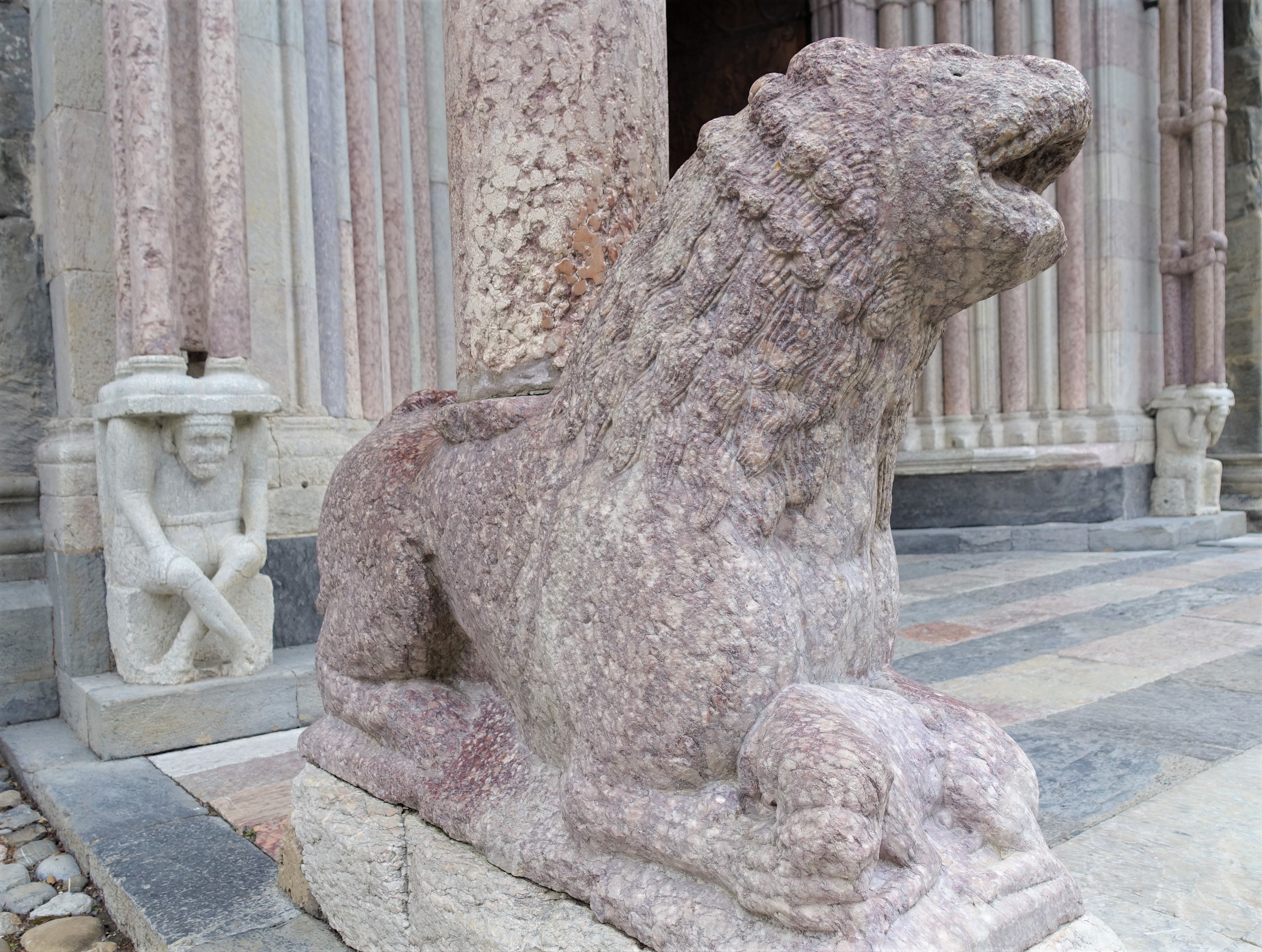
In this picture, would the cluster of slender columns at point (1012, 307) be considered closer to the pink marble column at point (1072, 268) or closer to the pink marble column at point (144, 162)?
the pink marble column at point (1072, 268)

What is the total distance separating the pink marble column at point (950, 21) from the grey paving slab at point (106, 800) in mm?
6862

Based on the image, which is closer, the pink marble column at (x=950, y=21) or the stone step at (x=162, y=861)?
the stone step at (x=162, y=861)

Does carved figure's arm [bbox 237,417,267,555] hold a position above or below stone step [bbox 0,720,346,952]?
above

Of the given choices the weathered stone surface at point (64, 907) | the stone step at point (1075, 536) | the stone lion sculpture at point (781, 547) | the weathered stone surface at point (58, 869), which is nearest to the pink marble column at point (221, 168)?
the weathered stone surface at point (58, 869)

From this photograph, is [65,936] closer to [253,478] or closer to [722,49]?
[253,478]

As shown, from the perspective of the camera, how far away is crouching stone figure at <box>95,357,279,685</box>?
3148mm

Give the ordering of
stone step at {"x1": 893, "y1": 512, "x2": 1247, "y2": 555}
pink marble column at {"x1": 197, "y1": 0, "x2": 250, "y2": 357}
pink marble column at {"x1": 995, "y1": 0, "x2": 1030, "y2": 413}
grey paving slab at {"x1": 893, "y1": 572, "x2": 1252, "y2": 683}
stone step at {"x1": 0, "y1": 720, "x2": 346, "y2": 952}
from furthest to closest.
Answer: pink marble column at {"x1": 995, "y1": 0, "x2": 1030, "y2": 413}, stone step at {"x1": 893, "y1": 512, "x2": 1247, "y2": 555}, grey paving slab at {"x1": 893, "y1": 572, "x2": 1252, "y2": 683}, pink marble column at {"x1": 197, "y1": 0, "x2": 250, "y2": 357}, stone step at {"x1": 0, "y1": 720, "x2": 346, "y2": 952}

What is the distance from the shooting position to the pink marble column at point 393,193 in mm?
4332

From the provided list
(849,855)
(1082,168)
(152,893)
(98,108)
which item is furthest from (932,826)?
(1082,168)

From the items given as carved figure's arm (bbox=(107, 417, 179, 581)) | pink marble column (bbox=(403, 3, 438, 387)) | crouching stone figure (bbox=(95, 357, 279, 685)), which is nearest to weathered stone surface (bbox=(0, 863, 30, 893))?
crouching stone figure (bbox=(95, 357, 279, 685))

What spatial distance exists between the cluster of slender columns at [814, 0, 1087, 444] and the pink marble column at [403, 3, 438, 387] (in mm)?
3841

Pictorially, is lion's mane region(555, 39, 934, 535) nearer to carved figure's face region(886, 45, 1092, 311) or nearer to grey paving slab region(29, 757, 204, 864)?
carved figure's face region(886, 45, 1092, 311)

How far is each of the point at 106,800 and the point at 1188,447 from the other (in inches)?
274

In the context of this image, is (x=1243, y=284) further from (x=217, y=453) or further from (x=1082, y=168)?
(x=217, y=453)
